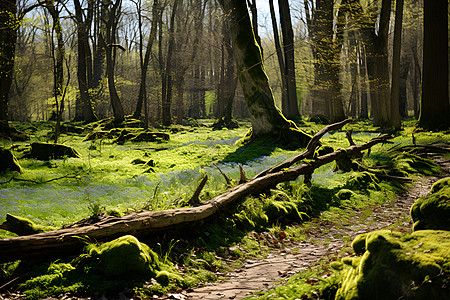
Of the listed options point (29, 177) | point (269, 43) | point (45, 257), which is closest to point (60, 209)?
point (45, 257)

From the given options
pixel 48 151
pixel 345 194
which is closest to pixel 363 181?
pixel 345 194

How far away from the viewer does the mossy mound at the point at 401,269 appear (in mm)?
2229

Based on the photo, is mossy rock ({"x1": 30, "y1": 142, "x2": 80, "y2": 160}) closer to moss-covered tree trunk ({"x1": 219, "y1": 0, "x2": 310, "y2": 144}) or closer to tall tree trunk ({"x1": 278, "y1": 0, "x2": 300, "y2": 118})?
moss-covered tree trunk ({"x1": 219, "y1": 0, "x2": 310, "y2": 144})

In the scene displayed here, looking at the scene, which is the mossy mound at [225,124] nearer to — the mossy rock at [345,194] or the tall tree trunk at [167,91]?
the tall tree trunk at [167,91]

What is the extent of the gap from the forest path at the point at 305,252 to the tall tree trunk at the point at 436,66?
9184 mm

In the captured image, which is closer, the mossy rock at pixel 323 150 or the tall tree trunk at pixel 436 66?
the mossy rock at pixel 323 150

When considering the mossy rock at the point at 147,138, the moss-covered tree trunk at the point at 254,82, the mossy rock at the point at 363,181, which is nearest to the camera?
the mossy rock at the point at 363,181

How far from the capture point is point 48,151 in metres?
10.7

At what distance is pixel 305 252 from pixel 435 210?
215 centimetres

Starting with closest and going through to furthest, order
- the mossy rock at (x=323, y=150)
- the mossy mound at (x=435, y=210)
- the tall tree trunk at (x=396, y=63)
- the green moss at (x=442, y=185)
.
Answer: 1. the mossy mound at (x=435, y=210)
2. the green moss at (x=442, y=185)
3. the mossy rock at (x=323, y=150)
4. the tall tree trunk at (x=396, y=63)

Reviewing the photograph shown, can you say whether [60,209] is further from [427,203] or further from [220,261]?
[427,203]

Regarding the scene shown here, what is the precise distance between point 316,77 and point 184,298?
25.6 metres

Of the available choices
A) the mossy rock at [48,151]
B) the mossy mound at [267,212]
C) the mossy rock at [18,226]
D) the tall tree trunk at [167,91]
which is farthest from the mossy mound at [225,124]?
the mossy rock at [18,226]

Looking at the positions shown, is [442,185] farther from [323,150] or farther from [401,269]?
[323,150]
